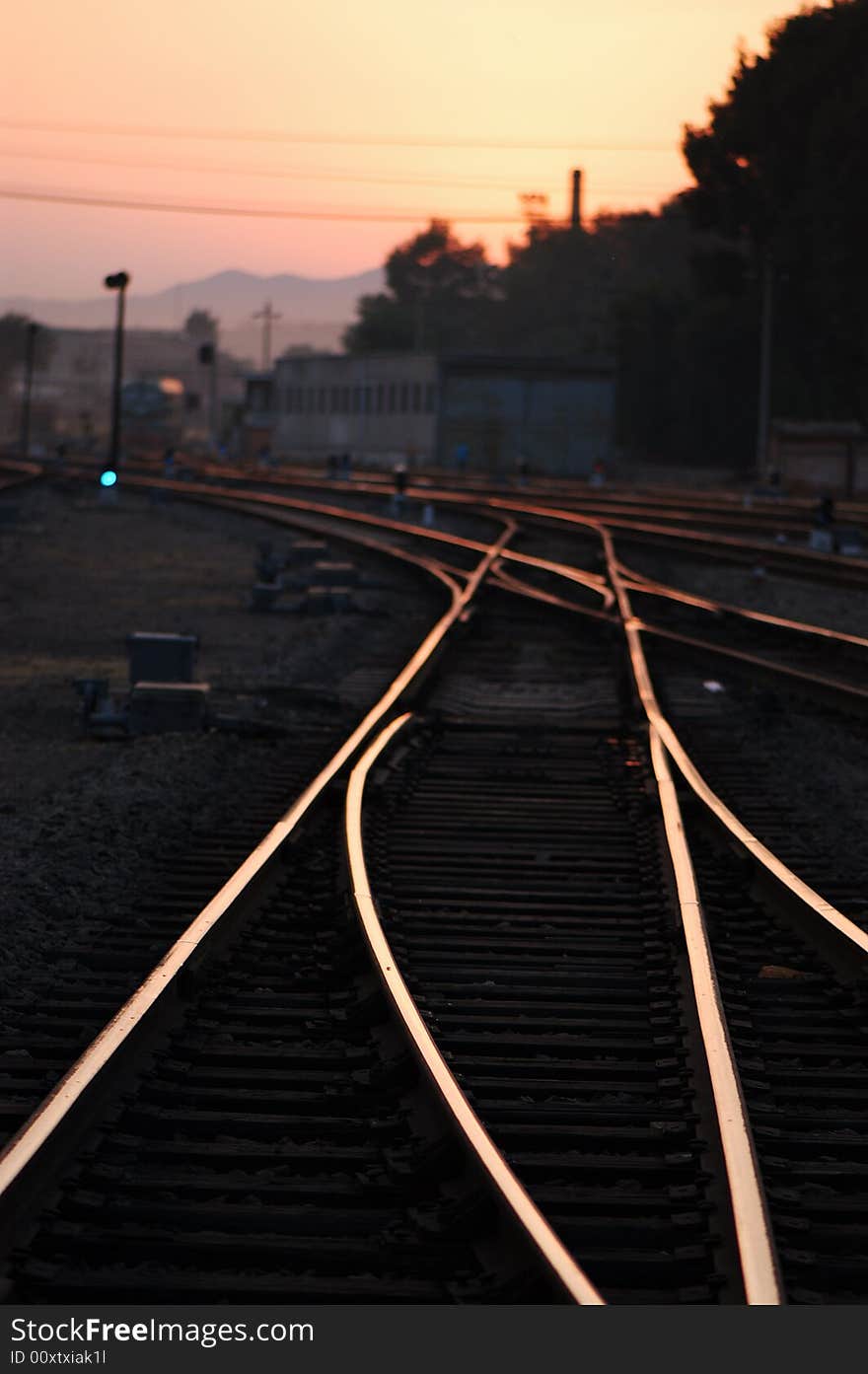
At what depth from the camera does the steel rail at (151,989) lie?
4.74m

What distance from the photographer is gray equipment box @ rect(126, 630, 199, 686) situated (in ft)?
46.4

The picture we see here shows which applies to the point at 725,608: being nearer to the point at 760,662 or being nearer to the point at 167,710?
the point at 760,662

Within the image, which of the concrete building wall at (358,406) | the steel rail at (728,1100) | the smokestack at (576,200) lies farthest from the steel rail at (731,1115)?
the smokestack at (576,200)

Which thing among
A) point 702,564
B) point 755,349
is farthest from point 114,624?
point 755,349

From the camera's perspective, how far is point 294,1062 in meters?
5.86

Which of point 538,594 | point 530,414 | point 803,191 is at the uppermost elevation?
point 803,191

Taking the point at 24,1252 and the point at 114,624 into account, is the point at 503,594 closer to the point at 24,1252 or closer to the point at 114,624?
the point at 114,624

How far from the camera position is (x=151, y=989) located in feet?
19.9

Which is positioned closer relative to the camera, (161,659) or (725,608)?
(161,659)

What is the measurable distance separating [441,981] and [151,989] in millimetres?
1221

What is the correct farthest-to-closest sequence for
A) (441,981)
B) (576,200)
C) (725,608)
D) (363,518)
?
(576,200)
(363,518)
(725,608)
(441,981)

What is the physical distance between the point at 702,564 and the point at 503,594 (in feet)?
21.3

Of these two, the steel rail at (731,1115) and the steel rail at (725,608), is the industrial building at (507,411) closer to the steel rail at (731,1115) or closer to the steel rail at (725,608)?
the steel rail at (725,608)

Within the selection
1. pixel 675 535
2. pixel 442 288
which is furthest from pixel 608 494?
pixel 442 288
